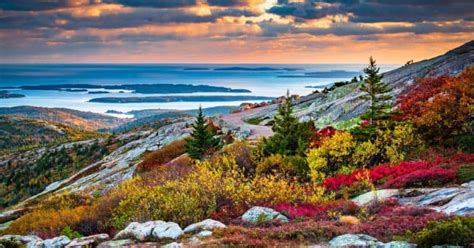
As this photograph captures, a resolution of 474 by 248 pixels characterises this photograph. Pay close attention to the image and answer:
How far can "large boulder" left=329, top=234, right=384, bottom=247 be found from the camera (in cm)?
1519

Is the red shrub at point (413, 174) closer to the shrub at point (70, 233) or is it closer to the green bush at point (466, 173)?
the green bush at point (466, 173)

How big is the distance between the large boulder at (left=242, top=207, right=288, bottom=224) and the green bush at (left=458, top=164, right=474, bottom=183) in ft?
29.8

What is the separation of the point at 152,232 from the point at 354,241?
23.6ft

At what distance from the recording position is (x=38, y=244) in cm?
1947

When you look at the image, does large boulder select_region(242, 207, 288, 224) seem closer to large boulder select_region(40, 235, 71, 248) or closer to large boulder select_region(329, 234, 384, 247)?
large boulder select_region(329, 234, 384, 247)

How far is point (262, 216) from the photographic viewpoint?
2077 centimetres

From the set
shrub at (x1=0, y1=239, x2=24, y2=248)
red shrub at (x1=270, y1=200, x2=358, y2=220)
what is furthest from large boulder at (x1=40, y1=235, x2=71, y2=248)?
red shrub at (x1=270, y1=200, x2=358, y2=220)

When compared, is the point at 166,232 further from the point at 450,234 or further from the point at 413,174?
the point at 413,174

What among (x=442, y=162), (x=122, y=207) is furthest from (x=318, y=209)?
(x=442, y=162)

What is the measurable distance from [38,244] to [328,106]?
46363mm

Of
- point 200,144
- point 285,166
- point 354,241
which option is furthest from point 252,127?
point 354,241

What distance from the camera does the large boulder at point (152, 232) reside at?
18094mm

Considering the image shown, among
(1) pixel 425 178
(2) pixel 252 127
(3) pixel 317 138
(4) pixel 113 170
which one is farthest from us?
(4) pixel 113 170

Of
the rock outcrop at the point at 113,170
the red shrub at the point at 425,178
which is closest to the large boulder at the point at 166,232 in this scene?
the red shrub at the point at 425,178
